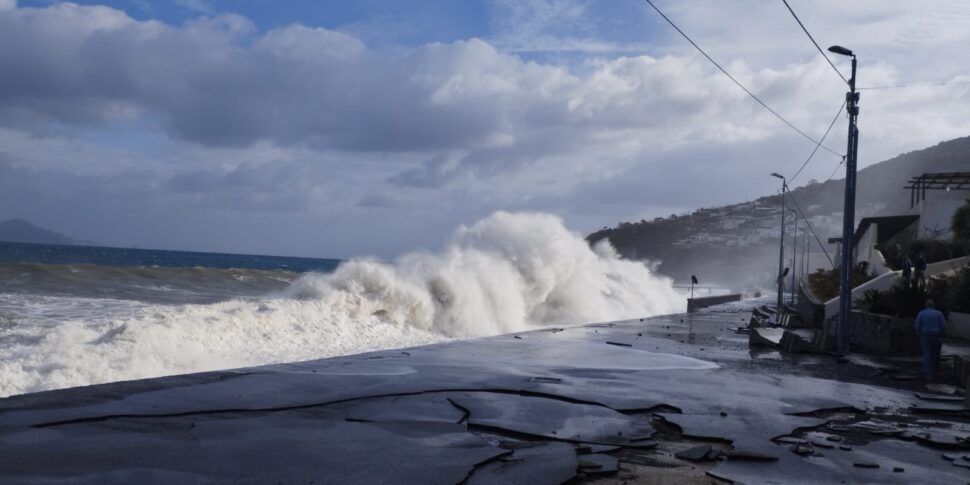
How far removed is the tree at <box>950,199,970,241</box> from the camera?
34.6 meters

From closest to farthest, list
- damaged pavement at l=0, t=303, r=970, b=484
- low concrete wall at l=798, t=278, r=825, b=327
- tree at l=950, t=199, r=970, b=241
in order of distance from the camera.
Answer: damaged pavement at l=0, t=303, r=970, b=484 → low concrete wall at l=798, t=278, r=825, b=327 → tree at l=950, t=199, r=970, b=241

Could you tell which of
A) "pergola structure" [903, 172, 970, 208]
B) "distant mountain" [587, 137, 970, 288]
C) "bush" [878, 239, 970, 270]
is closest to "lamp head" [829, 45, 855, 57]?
"bush" [878, 239, 970, 270]

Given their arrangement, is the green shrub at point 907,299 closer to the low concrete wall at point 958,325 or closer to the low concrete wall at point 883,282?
the low concrete wall at point 958,325

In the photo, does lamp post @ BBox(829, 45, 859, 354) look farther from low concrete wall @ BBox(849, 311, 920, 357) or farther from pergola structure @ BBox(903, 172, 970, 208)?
pergola structure @ BBox(903, 172, 970, 208)

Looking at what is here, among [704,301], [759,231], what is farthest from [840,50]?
[759,231]

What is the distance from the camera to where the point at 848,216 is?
58.6 ft

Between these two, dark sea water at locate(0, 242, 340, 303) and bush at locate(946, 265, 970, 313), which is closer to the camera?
bush at locate(946, 265, 970, 313)

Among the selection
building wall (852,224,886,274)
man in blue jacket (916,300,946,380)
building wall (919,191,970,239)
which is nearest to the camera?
man in blue jacket (916,300,946,380)

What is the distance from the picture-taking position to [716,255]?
14525 centimetres

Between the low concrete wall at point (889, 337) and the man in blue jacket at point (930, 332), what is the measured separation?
3230 millimetres

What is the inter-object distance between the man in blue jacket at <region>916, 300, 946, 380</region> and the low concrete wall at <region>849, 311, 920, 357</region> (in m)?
3.23

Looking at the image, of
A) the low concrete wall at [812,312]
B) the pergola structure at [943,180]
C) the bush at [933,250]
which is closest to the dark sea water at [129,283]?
the low concrete wall at [812,312]

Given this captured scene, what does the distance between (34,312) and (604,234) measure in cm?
14650

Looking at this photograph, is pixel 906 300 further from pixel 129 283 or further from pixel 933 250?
pixel 129 283
